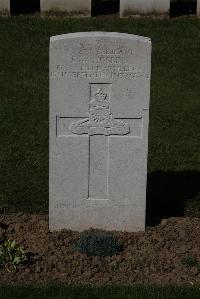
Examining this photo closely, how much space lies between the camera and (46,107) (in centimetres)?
1326

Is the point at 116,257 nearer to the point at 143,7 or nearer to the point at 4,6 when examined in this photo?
the point at 143,7

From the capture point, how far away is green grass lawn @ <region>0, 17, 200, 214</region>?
9734 mm

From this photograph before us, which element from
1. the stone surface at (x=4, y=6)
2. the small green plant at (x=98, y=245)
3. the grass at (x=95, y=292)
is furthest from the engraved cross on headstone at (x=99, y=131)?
the stone surface at (x=4, y=6)

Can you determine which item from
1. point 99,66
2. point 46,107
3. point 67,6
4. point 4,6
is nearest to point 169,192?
point 99,66

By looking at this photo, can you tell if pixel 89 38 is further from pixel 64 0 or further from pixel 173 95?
pixel 64 0

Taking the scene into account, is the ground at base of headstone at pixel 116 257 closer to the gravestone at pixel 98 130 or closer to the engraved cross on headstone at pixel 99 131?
the gravestone at pixel 98 130

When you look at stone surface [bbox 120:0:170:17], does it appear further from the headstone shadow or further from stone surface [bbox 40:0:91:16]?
the headstone shadow

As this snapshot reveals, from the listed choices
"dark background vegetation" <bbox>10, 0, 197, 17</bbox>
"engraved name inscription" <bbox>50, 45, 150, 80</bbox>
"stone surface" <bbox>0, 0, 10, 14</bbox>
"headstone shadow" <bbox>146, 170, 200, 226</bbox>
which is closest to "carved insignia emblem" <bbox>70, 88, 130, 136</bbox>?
"engraved name inscription" <bbox>50, 45, 150, 80</bbox>

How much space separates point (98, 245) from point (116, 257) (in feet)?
0.72

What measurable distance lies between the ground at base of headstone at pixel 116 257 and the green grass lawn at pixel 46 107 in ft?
2.69

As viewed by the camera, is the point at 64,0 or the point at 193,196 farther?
the point at 64,0

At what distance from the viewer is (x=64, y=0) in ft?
60.7

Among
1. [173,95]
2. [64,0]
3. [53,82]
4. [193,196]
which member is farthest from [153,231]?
[64,0]

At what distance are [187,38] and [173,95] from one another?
3.67 metres
